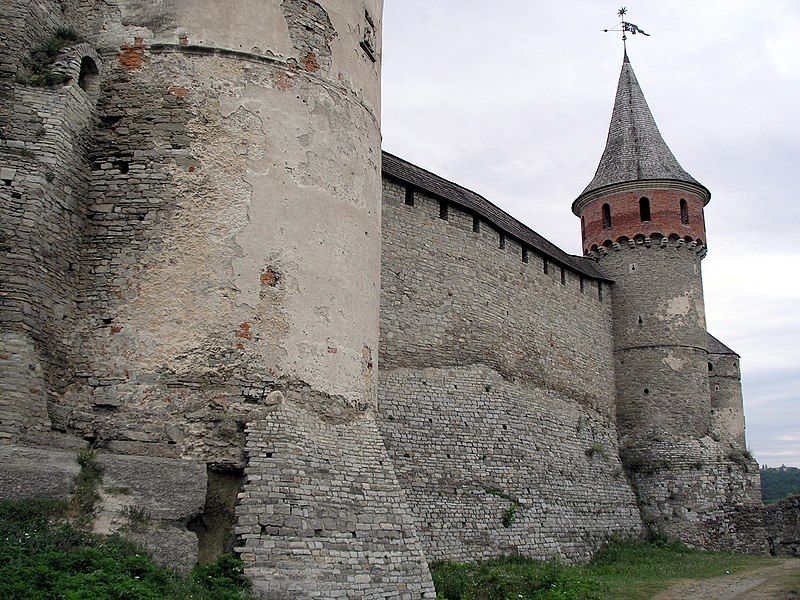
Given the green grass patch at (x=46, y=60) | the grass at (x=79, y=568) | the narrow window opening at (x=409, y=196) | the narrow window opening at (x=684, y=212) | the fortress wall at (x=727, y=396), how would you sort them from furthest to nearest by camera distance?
the fortress wall at (x=727, y=396) < the narrow window opening at (x=684, y=212) < the narrow window opening at (x=409, y=196) < the green grass patch at (x=46, y=60) < the grass at (x=79, y=568)

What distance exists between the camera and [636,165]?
24.5 m

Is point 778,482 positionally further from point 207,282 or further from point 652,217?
point 207,282

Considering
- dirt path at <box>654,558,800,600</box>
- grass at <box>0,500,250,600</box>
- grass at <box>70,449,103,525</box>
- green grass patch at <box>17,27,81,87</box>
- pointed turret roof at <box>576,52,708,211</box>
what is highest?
pointed turret roof at <box>576,52,708,211</box>

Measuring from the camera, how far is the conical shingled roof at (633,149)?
24.3 meters

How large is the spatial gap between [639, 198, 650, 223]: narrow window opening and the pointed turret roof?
67 cm

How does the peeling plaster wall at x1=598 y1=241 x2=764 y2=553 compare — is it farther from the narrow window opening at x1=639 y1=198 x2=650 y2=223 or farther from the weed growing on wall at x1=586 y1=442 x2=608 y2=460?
the weed growing on wall at x1=586 y1=442 x2=608 y2=460

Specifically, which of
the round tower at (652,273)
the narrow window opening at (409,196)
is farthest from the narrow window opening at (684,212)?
the narrow window opening at (409,196)

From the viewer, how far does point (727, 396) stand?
2578 centimetres

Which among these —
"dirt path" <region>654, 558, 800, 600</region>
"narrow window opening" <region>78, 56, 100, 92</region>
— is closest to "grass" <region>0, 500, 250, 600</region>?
"narrow window opening" <region>78, 56, 100, 92</region>

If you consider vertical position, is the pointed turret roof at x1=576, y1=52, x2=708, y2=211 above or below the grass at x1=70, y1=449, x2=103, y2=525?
above

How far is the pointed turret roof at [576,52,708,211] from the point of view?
24266 mm

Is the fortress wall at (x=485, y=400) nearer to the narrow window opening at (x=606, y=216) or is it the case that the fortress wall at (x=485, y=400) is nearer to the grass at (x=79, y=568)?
the narrow window opening at (x=606, y=216)

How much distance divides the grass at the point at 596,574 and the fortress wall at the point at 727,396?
5.71 m

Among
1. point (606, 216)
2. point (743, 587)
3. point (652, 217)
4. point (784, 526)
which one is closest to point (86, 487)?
point (743, 587)
